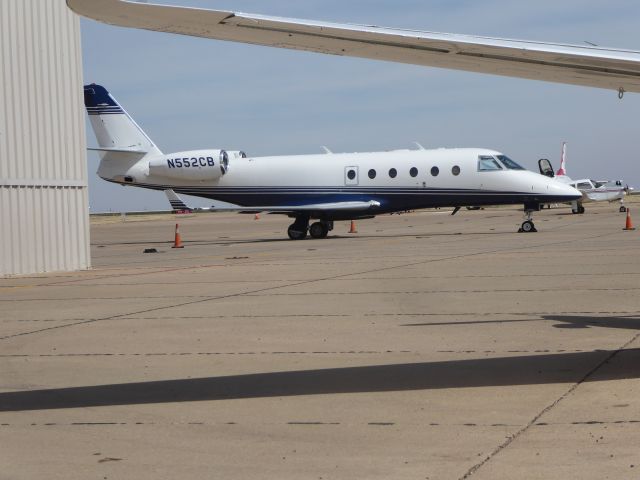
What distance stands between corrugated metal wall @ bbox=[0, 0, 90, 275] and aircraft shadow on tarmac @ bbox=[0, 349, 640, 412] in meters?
14.5

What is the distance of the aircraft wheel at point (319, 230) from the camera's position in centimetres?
3688

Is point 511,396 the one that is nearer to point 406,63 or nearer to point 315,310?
point 406,63

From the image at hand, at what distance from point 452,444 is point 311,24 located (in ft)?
9.40

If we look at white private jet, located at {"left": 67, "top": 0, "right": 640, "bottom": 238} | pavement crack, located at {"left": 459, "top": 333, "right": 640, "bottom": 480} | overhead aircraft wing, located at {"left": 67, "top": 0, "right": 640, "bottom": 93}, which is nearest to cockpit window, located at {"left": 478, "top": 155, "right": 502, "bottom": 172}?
white private jet, located at {"left": 67, "top": 0, "right": 640, "bottom": 238}

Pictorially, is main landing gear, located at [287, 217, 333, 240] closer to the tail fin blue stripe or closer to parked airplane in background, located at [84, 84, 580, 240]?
parked airplane in background, located at [84, 84, 580, 240]

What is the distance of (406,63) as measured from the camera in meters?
7.90

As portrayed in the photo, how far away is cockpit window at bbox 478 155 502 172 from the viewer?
34469mm

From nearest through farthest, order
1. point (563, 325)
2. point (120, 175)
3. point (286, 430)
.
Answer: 1. point (286, 430)
2. point (563, 325)
3. point (120, 175)

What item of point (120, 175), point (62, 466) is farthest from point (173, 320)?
point (120, 175)

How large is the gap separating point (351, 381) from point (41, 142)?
1633 centimetres

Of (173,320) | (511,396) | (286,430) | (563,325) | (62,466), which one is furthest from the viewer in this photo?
(173,320)

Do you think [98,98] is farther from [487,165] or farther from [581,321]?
[581,321]

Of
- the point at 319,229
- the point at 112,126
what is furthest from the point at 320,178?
the point at 112,126

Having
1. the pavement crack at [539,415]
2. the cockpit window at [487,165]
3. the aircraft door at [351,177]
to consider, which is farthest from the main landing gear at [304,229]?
the pavement crack at [539,415]
